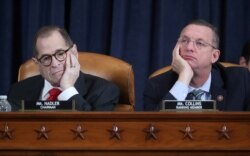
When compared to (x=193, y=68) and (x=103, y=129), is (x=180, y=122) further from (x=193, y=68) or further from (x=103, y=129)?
(x=193, y=68)

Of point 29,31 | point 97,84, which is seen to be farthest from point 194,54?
point 29,31

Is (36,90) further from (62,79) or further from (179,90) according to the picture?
(179,90)

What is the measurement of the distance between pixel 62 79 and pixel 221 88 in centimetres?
74

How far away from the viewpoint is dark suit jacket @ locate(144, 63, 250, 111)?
2475mm

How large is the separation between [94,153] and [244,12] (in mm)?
2322

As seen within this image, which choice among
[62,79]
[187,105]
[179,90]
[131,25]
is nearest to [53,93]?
[62,79]

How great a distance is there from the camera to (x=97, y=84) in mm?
2645

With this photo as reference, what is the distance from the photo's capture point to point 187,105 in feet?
6.49

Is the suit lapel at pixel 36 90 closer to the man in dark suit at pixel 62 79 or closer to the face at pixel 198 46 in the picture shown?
the man in dark suit at pixel 62 79

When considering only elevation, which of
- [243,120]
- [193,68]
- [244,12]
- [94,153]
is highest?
[244,12]

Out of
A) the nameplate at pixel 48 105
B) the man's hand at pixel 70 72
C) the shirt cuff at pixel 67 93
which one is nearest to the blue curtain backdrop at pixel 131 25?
the man's hand at pixel 70 72

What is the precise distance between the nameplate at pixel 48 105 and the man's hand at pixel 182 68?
0.69m

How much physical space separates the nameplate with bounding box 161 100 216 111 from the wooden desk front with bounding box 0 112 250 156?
13cm

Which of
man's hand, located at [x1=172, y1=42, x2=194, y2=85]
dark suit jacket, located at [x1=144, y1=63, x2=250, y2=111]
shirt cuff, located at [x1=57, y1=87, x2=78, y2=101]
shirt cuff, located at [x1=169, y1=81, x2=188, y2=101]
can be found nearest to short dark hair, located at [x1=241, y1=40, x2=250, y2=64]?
dark suit jacket, located at [x1=144, y1=63, x2=250, y2=111]
